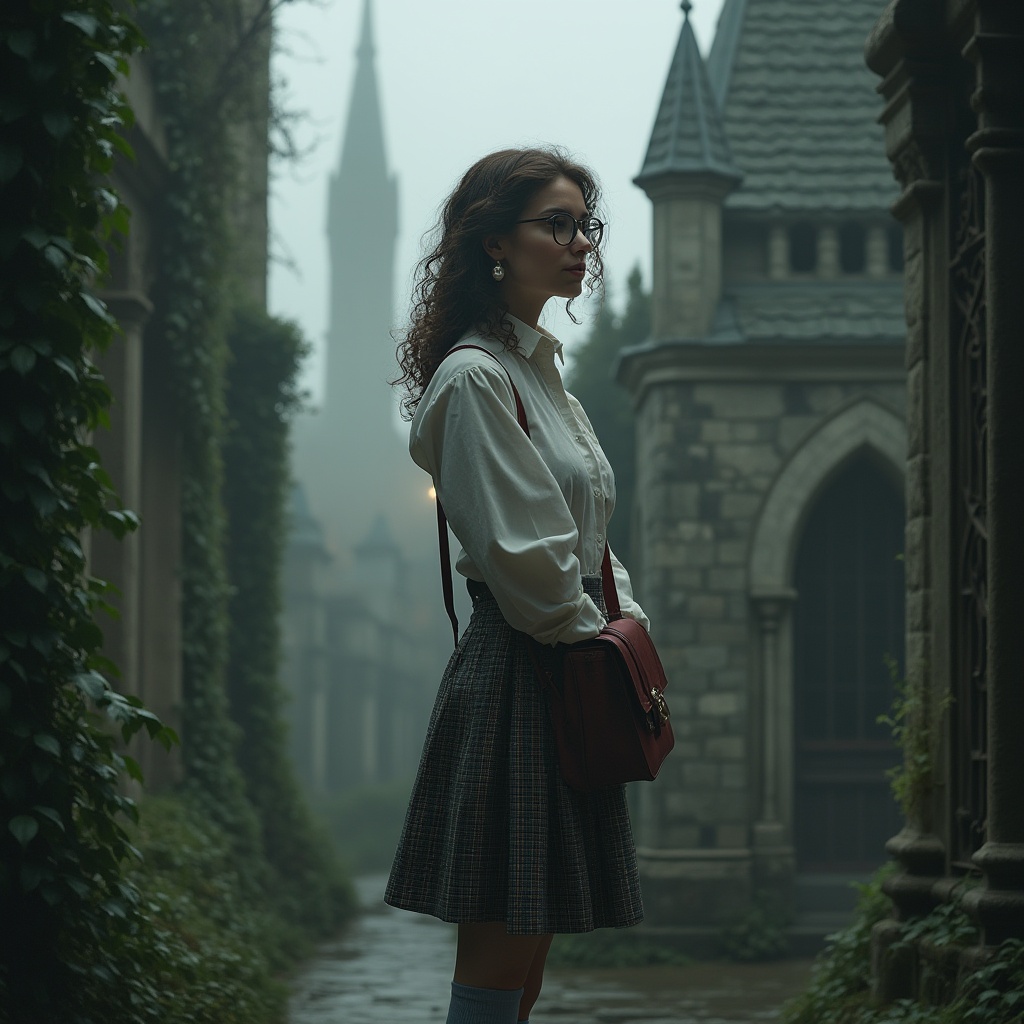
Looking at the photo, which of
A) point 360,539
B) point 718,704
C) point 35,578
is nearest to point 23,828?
point 35,578

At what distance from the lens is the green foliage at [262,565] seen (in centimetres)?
1195

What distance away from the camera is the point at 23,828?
4102mm

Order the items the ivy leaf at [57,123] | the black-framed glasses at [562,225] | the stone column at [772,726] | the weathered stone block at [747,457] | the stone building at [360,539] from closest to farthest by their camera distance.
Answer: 1. the black-framed glasses at [562,225]
2. the ivy leaf at [57,123]
3. the stone column at [772,726]
4. the weathered stone block at [747,457]
5. the stone building at [360,539]

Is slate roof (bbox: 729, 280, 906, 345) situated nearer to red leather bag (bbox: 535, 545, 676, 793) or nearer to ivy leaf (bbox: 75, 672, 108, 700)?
ivy leaf (bbox: 75, 672, 108, 700)

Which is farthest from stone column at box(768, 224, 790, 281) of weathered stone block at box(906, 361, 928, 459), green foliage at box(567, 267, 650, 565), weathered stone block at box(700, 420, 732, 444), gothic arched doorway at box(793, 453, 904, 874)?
weathered stone block at box(906, 361, 928, 459)

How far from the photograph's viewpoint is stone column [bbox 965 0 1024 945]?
4.52 meters

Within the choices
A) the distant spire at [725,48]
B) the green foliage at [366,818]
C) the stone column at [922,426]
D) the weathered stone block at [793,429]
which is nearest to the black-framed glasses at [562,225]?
the stone column at [922,426]

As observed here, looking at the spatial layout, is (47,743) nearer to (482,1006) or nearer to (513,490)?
(482,1006)

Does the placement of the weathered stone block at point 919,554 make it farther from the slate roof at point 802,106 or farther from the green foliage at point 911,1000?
the slate roof at point 802,106

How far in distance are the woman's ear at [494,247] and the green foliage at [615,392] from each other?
1316 centimetres

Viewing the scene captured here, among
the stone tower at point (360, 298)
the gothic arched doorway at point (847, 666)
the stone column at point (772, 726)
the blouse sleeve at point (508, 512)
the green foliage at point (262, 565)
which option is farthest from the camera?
the stone tower at point (360, 298)

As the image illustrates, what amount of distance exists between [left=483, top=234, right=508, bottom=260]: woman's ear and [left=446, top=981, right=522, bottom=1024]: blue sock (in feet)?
4.30

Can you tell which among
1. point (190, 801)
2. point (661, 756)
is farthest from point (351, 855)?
point (661, 756)

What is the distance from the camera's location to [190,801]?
948 cm
